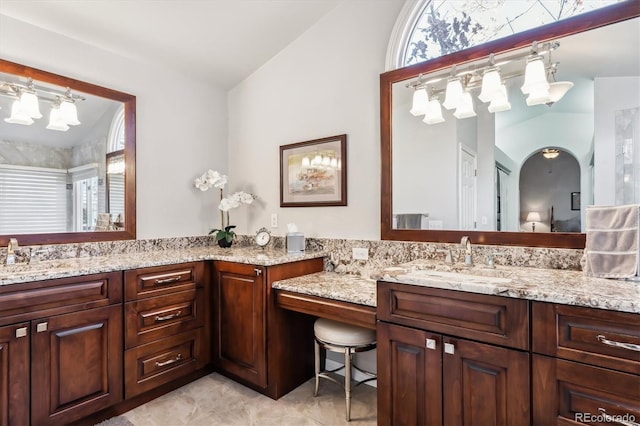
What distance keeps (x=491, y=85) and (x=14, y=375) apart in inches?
113

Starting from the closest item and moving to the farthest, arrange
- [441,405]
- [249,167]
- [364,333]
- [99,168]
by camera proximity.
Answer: [441,405] < [364,333] < [99,168] < [249,167]

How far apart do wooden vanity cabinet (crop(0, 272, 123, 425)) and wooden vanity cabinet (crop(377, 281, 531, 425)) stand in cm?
156

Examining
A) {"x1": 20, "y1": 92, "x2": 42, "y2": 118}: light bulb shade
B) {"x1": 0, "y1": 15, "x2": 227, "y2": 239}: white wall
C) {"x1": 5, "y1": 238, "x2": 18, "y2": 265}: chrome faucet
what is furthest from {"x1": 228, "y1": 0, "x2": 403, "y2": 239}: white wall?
{"x1": 5, "y1": 238, "x2": 18, "y2": 265}: chrome faucet

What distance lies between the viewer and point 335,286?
2.09 meters

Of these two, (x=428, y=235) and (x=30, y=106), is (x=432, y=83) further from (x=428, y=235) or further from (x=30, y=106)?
(x=30, y=106)

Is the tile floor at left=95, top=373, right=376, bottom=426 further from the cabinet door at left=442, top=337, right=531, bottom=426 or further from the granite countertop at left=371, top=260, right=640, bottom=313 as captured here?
the granite countertop at left=371, top=260, right=640, bottom=313

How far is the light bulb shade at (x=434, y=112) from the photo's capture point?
6.97 ft

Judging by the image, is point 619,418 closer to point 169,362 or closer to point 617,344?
point 617,344

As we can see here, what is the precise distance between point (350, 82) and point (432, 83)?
0.63 metres

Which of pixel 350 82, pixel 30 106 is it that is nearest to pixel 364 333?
pixel 350 82

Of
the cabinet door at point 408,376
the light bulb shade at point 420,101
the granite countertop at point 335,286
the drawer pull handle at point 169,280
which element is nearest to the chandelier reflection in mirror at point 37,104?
the drawer pull handle at point 169,280

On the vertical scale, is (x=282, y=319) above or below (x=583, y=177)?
below

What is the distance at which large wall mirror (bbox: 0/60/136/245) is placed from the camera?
2.12 m

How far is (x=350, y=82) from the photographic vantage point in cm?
253
